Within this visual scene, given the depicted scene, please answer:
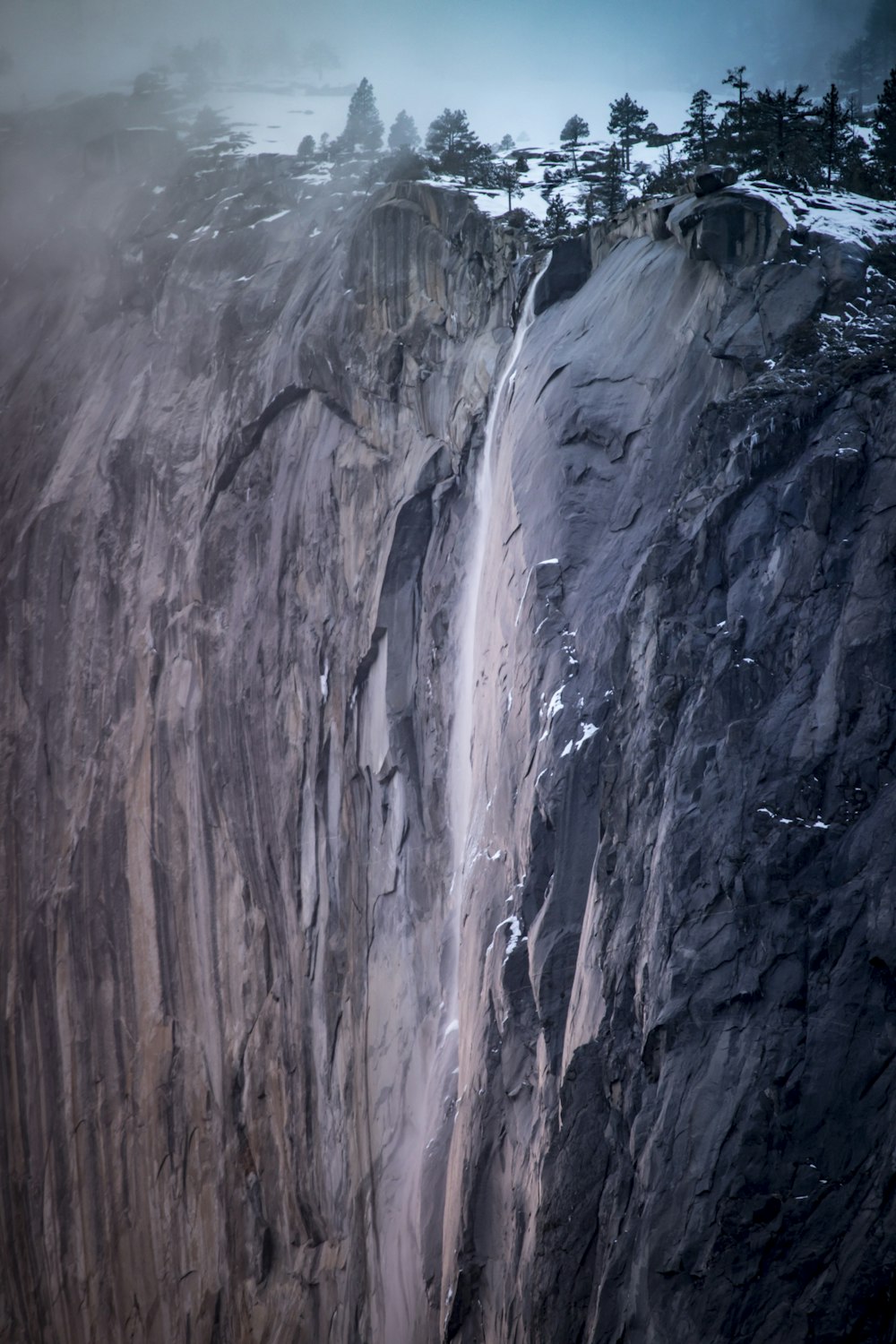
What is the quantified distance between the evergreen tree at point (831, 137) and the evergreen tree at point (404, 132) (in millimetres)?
18302

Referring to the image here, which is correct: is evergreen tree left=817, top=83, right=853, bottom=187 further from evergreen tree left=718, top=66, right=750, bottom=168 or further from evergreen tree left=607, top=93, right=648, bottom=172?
evergreen tree left=607, top=93, right=648, bottom=172

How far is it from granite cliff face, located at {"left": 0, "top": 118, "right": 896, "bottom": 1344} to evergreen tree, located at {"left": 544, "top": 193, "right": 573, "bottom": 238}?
104 centimetres

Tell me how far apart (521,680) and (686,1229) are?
25.5 feet

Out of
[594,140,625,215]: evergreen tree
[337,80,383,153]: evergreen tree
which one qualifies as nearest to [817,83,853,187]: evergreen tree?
[594,140,625,215]: evergreen tree

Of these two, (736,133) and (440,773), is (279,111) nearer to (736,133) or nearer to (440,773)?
(736,133)

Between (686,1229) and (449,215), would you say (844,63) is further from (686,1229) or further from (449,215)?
(686,1229)

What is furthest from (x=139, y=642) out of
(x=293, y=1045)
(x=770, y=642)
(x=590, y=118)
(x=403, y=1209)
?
(x=590, y=118)

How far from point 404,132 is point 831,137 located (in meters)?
21.3

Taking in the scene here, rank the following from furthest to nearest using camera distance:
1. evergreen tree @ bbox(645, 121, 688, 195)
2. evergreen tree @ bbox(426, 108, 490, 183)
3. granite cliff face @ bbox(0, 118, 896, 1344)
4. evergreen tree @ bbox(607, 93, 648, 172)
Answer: evergreen tree @ bbox(607, 93, 648, 172), evergreen tree @ bbox(426, 108, 490, 183), evergreen tree @ bbox(645, 121, 688, 195), granite cliff face @ bbox(0, 118, 896, 1344)

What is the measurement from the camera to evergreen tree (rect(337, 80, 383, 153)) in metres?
33.8

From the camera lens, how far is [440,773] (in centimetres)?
2045

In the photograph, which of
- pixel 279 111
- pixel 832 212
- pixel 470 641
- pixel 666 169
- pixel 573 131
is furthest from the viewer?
pixel 279 111

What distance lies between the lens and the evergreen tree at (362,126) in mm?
33812

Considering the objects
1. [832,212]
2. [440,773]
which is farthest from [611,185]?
[440,773]
